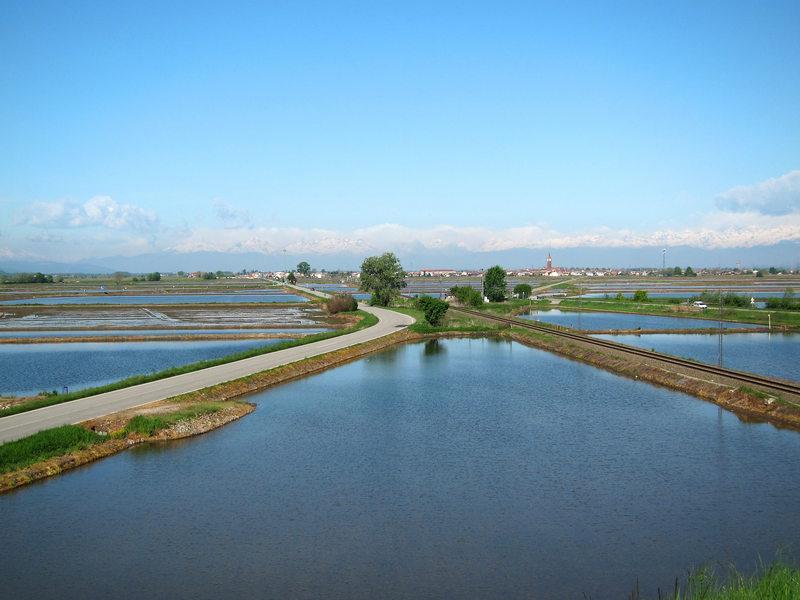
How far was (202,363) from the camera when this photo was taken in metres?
31.0

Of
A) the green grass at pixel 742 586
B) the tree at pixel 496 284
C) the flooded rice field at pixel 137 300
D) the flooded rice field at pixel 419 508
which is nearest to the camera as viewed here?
the green grass at pixel 742 586

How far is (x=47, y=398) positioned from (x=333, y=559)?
1585 cm

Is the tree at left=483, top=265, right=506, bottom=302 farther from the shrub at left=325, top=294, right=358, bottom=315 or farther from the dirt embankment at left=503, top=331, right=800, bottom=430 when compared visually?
the dirt embankment at left=503, top=331, right=800, bottom=430

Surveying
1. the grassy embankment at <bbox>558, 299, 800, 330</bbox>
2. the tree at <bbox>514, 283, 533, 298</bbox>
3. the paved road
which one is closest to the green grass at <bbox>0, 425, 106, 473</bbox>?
the paved road

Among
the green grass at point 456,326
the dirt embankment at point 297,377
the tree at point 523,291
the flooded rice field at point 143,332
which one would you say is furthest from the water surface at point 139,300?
the dirt embankment at point 297,377

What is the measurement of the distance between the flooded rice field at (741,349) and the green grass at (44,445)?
27528 mm

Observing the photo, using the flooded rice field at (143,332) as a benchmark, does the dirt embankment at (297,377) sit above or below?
below

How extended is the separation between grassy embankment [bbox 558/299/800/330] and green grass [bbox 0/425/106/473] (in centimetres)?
4930

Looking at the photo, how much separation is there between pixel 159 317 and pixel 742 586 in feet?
200

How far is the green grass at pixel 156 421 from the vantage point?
65.3 feet

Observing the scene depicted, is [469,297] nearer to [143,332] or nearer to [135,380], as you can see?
[143,332]

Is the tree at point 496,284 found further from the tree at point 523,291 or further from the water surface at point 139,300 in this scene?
the water surface at point 139,300

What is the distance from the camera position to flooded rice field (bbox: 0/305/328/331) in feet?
181

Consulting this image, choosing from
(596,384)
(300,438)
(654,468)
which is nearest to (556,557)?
(654,468)
